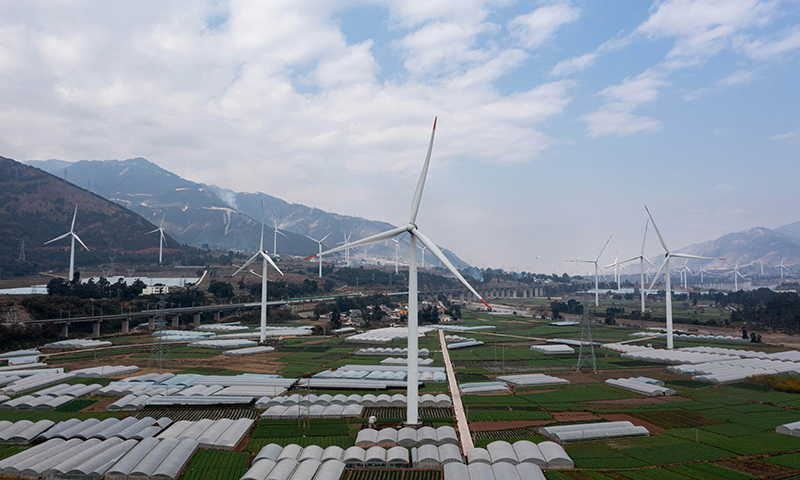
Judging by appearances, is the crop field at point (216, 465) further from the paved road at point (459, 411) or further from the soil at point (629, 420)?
the soil at point (629, 420)

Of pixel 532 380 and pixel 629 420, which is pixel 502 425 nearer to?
pixel 629 420

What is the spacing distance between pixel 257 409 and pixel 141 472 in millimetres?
18362

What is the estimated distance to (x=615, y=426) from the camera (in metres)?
43.8

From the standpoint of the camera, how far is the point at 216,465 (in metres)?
35.8

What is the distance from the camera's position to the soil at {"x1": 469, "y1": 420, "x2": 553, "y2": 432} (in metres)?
45.1

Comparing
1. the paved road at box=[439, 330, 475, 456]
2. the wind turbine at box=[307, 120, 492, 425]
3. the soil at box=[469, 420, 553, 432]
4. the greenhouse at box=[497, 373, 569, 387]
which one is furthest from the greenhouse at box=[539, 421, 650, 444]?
the greenhouse at box=[497, 373, 569, 387]

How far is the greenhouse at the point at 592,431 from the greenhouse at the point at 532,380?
18.9 meters

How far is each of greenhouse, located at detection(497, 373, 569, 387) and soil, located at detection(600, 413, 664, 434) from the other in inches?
568

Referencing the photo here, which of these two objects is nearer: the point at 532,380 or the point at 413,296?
the point at 413,296

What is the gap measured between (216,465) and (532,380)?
42865 millimetres

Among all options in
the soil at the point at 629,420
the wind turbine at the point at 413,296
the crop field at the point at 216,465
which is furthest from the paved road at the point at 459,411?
the crop field at the point at 216,465

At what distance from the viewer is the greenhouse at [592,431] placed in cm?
4153

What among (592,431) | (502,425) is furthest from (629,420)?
(502,425)

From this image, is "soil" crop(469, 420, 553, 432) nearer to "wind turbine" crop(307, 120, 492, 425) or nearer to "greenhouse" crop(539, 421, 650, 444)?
"greenhouse" crop(539, 421, 650, 444)
